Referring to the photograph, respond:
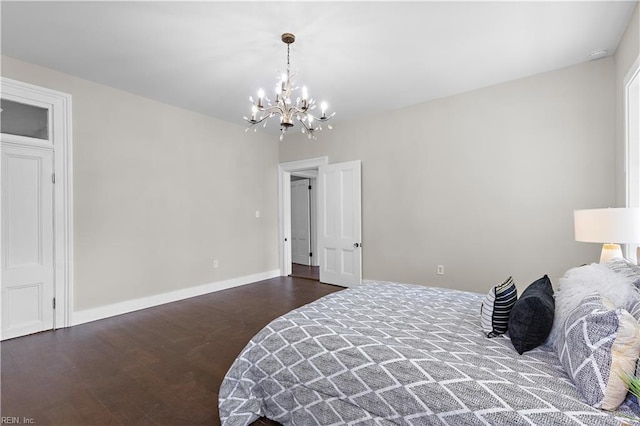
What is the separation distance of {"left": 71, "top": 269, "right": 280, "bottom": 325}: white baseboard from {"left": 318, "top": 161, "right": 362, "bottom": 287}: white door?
1353 millimetres

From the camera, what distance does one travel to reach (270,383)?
5.45 feet

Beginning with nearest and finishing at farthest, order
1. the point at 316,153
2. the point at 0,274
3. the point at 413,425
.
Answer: the point at 413,425, the point at 0,274, the point at 316,153

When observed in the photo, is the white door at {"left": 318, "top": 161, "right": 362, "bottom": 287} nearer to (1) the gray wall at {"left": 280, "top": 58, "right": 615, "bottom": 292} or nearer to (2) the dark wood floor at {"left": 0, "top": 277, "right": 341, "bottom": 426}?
(1) the gray wall at {"left": 280, "top": 58, "right": 615, "bottom": 292}

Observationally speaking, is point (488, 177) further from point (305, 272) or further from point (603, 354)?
point (305, 272)

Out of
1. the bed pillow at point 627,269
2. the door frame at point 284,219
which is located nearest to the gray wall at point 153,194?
the door frame at point 284,219

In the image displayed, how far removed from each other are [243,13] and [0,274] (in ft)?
11.0

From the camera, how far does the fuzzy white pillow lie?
1340 mm

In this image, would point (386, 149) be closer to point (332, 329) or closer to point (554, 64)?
point (554, 64)

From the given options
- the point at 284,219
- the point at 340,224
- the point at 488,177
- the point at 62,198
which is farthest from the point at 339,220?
the point at 62,198

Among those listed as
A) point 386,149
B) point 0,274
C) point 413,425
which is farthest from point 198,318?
point 386,149

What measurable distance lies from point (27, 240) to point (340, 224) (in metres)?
3.88

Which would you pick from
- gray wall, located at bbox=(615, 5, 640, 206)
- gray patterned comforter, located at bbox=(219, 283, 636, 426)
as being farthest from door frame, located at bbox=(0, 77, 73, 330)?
gray wall, located at bbox=(615, 5, 640, 206)

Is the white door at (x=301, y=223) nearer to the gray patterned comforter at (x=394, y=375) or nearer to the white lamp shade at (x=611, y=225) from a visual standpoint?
the gray patterned comforter at (x=394, y=375)

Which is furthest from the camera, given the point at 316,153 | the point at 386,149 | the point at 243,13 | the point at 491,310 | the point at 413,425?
the point at 316,153
